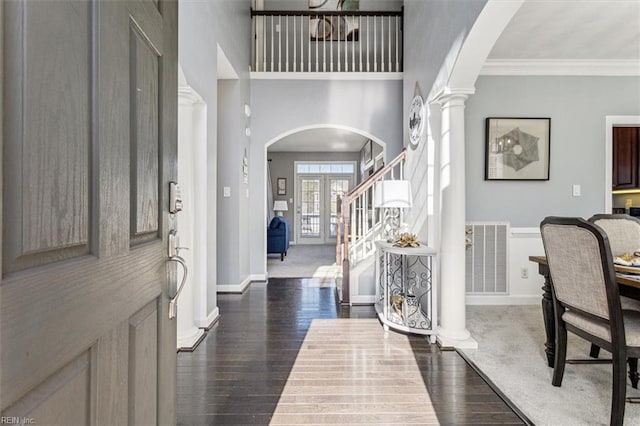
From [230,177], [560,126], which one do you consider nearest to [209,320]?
[230,177]

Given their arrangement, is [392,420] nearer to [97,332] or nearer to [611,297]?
[611,297]

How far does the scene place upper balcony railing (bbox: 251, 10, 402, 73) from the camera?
5.00 metres

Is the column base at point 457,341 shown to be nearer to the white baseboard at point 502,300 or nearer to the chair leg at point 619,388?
the chair leg at point 619,388

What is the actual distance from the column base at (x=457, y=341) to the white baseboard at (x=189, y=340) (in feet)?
6.37

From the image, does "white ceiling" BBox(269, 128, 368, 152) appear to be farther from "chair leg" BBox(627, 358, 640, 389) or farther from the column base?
"chair leg" BBox(627, 358, 640, 389)

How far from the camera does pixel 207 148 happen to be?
123 inches

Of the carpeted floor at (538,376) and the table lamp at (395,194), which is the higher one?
the table lamp at (395,194)

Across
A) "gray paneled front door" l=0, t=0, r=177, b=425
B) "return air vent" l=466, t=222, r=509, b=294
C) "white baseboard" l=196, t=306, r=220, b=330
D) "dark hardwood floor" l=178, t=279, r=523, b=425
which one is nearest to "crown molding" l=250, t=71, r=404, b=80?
"return air vent" l=466, t=222, r=509, b=294

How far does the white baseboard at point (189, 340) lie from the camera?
256 cm

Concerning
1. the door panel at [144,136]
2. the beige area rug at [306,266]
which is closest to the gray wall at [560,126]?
the beige area rug at [306,266]

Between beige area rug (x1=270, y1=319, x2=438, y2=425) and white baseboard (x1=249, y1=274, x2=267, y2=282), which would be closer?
beige area rug (x1=270, y1=319, x2=438, y2=425)

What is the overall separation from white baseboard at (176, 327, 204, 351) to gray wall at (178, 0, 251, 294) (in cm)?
42

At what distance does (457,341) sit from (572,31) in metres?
3.03

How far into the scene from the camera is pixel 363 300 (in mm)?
3830
